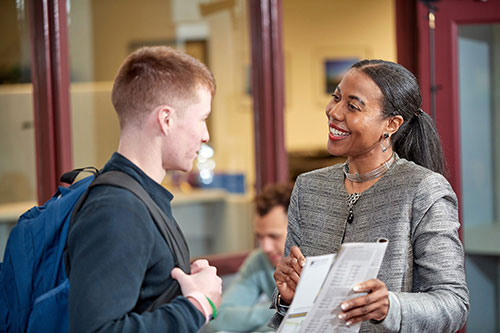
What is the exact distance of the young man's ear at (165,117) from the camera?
1.28m

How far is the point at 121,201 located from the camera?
1.18m

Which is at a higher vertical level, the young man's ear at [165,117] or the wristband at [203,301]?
the young man's ear at [165,117]

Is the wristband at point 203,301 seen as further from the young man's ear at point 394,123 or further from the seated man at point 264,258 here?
the seated man at point 264,258

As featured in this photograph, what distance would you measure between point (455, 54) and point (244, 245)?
4.78 ft

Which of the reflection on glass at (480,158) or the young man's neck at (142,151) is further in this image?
the reflection on glass at (480,158)

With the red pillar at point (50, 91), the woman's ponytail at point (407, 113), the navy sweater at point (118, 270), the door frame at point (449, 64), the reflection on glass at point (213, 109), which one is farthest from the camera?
the reflection on glass at point (213, 109)

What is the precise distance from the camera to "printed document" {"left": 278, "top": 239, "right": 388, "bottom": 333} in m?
1.18

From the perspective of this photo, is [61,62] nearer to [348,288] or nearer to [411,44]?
[411,44]

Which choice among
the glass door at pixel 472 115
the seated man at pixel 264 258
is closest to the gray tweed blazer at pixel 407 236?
the seated man at pixel 264 258

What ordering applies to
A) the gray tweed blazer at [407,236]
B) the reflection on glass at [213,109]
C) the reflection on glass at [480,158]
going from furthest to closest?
the reflection on glass at [213,109] → the reflection on glass at [480,158] → the gray tweed blazer at [407,236]

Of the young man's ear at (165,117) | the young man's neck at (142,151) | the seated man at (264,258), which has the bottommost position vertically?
the seated man at (264,258)

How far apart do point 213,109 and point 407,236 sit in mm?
2392

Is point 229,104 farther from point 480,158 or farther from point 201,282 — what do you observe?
point 201,282

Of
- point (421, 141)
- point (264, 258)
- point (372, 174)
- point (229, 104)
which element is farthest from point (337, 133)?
point (229, 104)
